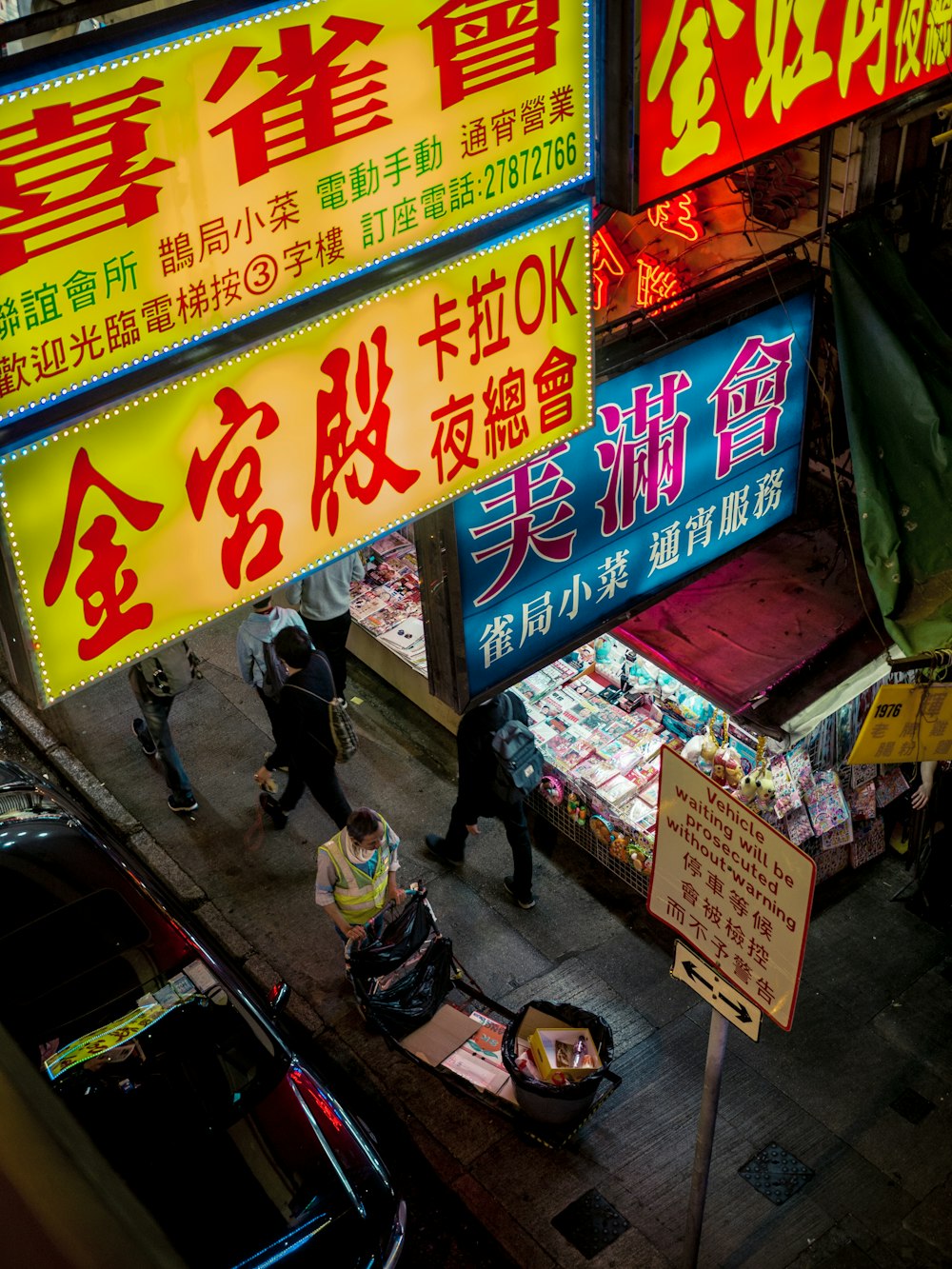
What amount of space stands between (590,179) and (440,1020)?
208 inches

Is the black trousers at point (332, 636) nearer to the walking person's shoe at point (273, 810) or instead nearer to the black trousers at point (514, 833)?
the walking person's shoe at point (273, 810)

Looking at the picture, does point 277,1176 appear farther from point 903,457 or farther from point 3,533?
point 903,457

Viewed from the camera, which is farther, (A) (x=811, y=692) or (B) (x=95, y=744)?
(B) (x=95, y=744)

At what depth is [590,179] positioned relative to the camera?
5.00 metres

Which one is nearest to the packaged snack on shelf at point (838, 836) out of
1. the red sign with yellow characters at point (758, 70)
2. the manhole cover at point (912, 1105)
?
the manhole cover at point (912, 1105)

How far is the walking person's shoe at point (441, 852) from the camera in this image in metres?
9.50

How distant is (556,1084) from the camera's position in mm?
7234

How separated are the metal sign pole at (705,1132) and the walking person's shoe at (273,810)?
4491 millimetres

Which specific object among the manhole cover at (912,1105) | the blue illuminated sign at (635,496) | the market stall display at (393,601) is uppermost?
the blue illuminated sign at (635,496)

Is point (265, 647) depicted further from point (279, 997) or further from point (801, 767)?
point (801, 767)

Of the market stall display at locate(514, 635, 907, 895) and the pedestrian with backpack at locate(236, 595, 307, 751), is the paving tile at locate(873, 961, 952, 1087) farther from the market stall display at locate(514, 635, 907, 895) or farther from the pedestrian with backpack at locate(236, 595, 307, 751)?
the pedestrian with backpack at locate(236, 595, 307, 751)

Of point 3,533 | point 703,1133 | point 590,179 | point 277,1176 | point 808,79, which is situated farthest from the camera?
point 277,1176

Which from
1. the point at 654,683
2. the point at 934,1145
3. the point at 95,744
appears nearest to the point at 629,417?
the point at 654,683

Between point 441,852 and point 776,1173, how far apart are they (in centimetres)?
331
